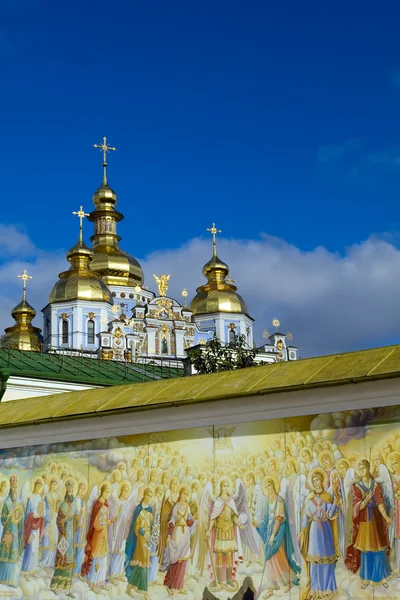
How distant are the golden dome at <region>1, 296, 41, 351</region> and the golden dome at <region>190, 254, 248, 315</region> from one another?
1137 centimetres

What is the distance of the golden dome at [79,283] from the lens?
62.1 m

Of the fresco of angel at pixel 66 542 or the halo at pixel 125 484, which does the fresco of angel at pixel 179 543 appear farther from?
the fresco of angel at pixel 66 542

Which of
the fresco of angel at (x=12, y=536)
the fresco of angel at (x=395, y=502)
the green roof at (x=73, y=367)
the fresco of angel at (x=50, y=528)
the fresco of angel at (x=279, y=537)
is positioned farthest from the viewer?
the green roof at (x=73, y=367)

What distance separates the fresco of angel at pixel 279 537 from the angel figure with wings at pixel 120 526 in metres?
1.70

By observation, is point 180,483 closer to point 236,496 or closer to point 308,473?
point 236,496

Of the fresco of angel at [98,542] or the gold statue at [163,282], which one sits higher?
the gold statue at [163,282]

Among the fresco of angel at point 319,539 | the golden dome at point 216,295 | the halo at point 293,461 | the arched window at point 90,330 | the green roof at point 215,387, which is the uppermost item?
the golden dome at point 216,295

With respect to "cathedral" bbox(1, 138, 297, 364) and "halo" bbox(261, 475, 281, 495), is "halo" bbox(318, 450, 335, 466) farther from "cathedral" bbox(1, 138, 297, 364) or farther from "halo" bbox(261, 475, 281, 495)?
"cathedral" bbox(1, 138, 297, 364)

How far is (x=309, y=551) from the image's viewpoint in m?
8.64

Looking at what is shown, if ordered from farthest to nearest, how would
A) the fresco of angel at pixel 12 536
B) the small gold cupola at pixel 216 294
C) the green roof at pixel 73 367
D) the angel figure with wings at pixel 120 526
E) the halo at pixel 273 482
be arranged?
the small gold cupola at pixel 216 294 < the green roof at pixel 73 367 < the fresco of angel at pixel 12 536 < the angel figure with wings at pixel 120 526 < the halo at pixel 273 482

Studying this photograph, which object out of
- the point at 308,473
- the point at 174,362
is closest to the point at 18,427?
the point at 308,473

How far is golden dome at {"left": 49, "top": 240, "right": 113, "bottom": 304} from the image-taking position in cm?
6209

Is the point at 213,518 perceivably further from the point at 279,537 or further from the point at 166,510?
the point at 279,537

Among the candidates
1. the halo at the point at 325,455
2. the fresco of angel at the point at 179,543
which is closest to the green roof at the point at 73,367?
the fresco of angel at the point at 179,543
